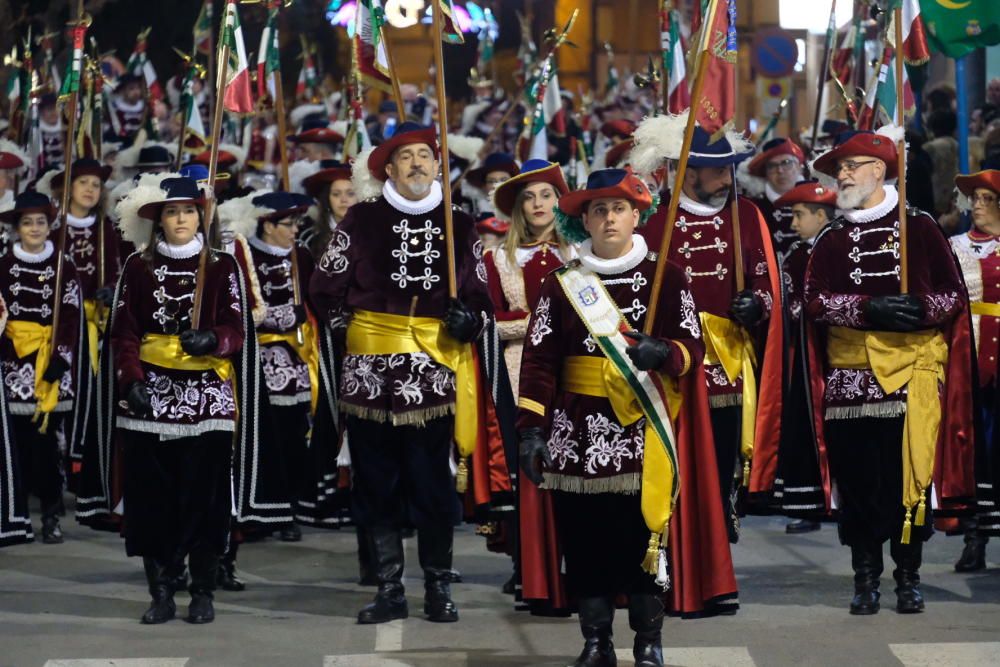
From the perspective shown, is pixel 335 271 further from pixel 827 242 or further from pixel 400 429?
pixel 827 242

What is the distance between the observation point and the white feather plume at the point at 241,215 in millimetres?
10180

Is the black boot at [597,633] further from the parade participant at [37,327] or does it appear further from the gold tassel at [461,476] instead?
the parade participant at [37,327]

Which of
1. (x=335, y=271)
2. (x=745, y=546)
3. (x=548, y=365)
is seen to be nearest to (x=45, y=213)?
(x=335, y=271)

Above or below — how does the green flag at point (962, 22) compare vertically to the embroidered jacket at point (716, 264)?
above

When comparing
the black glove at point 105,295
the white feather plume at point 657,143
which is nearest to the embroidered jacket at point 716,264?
the white feather plume at point 657,143

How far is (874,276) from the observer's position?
8.01m

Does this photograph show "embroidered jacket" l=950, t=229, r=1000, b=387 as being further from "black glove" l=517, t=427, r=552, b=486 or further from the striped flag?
the striped flag

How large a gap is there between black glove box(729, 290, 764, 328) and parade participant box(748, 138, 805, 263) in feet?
8.16

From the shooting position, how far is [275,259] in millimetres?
10367

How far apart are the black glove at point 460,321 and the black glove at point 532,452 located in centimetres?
142

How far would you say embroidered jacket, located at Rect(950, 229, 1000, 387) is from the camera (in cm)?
914

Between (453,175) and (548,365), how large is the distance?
6.94 meters

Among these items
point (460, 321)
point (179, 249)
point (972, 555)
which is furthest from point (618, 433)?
point (972, 555)

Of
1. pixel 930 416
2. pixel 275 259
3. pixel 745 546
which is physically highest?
pixel 275 259
